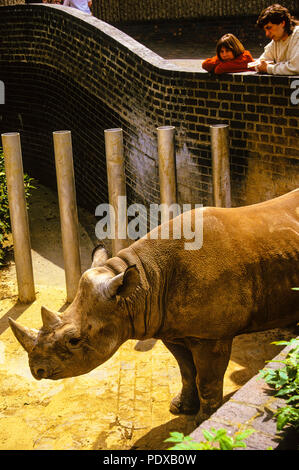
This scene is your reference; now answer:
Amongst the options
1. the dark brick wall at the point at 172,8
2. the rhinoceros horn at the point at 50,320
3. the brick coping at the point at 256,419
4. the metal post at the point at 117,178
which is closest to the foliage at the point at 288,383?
the brick coping at the point at 256,419

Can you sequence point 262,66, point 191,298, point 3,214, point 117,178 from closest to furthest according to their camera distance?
point 191,298 < point 262,66 < point 117,178 < point 3,214

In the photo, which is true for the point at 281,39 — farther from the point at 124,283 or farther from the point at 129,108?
the point at 124,283

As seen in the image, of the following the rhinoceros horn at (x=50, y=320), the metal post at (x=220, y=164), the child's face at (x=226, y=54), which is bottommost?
the rhinoceros horn at (x=50, y=320)

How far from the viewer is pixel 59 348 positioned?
5012 millimetres

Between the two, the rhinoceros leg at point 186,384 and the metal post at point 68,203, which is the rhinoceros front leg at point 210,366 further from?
the metal post at point 68,203

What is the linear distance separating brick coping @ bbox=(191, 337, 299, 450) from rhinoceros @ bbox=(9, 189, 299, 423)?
1.03 m

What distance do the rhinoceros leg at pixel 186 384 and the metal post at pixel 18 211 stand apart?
3157 millimetres

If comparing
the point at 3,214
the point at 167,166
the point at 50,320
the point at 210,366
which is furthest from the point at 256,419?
the point at 3,214

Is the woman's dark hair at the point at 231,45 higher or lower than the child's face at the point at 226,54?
higher

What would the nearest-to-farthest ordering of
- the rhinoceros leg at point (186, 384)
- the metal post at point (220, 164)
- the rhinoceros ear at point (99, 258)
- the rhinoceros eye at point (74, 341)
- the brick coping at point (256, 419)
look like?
the brick coping at point (256, 419) < the rhinoceros eye at point (74, 341) < the rhinoceros ear at point (99, 258) < the rhinoceros leg at point (186, 384) < the metal post at point (220, 164)

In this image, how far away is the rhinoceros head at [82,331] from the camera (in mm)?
4996

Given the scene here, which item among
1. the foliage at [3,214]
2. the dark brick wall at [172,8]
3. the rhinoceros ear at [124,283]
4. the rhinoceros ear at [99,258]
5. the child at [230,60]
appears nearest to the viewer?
the rhinoceros ear at [124,283]

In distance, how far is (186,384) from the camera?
6016mm

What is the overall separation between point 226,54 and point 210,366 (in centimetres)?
392
